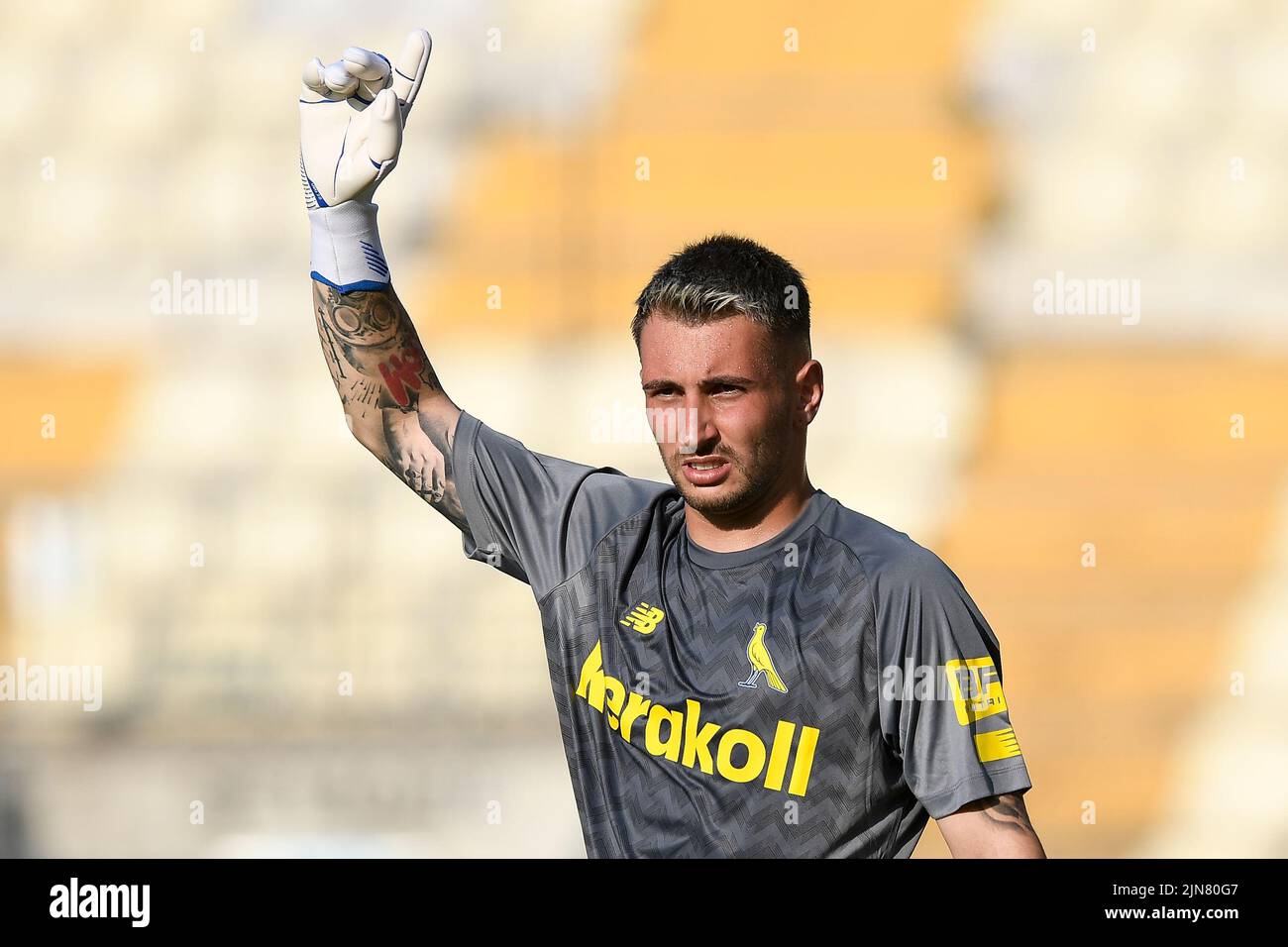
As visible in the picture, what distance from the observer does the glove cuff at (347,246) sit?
1.99m

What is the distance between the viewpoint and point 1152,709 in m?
4.20

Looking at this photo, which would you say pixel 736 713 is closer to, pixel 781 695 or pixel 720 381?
→ pixel 781 695

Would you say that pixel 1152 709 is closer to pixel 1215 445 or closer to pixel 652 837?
pixel 1215 445

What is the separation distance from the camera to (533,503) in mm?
1984

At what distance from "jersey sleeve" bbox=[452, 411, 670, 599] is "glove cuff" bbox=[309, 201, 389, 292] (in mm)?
278

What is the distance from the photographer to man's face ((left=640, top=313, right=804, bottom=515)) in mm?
1700

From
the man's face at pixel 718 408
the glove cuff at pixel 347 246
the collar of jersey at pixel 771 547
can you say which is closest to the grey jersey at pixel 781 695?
the collar of jersey at pixel 771 547

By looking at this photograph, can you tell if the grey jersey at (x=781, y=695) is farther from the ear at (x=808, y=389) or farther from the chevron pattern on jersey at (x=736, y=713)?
the ear at (x=808, y=389)

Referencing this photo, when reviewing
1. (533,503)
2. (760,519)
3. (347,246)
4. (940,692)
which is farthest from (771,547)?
(347,246)

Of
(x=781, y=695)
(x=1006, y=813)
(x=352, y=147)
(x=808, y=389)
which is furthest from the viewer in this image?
(x=352, y=147)

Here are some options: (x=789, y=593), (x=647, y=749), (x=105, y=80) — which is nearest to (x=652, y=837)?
(x=647, y=749)

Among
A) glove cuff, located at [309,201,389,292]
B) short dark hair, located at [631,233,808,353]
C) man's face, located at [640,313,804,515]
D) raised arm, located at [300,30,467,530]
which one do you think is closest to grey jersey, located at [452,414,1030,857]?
man's face, located at [640,313,804,515]

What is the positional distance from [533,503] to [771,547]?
42cm

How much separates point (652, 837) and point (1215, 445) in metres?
3.34
